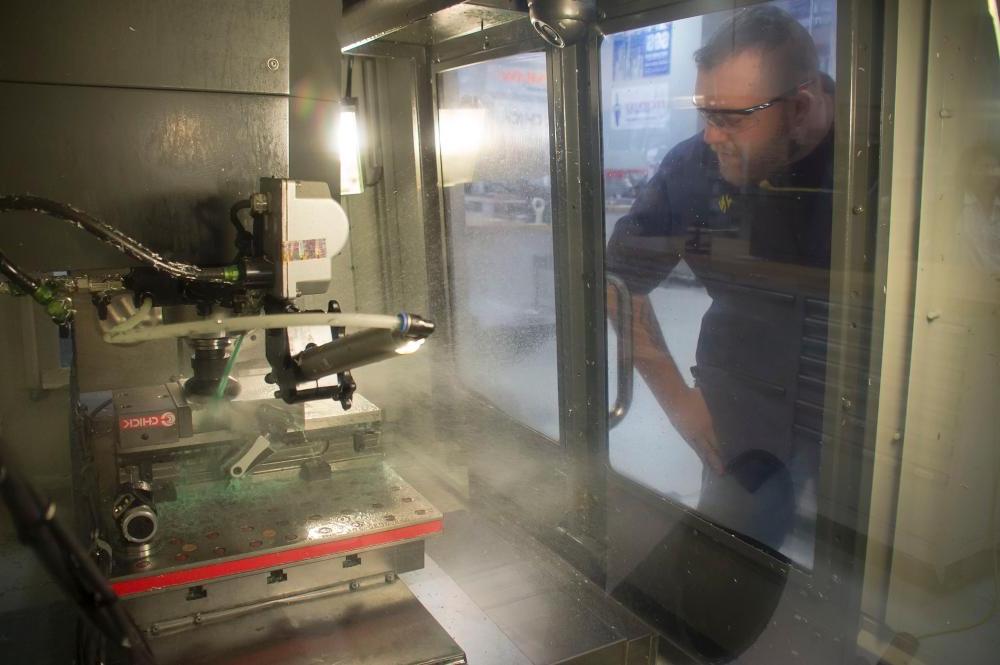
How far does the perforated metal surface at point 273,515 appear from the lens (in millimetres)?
1289

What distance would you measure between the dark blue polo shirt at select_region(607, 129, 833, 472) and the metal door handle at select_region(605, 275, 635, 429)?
40 millimetres

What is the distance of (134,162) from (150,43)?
0.54ft

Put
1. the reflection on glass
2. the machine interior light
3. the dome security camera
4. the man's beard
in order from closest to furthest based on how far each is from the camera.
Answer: the man's beard
the dome security camera
the machine interior light
the reflection on glass

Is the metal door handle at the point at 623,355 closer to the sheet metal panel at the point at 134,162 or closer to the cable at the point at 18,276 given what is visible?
the sheet metal panel at the point at 134,162

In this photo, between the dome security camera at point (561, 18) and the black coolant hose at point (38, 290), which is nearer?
the black coolant hose at point (38, 290)

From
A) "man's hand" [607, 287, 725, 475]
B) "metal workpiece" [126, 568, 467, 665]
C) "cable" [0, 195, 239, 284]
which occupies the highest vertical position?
"cable" [0, 195, 239, 284]

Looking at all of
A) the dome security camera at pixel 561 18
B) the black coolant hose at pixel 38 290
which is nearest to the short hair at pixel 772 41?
the dome security camera at pixel 561 18

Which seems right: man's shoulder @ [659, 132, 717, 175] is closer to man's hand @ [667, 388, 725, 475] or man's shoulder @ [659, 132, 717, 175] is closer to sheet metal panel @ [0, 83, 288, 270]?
man's hand @ [667, 388, 725, 475]

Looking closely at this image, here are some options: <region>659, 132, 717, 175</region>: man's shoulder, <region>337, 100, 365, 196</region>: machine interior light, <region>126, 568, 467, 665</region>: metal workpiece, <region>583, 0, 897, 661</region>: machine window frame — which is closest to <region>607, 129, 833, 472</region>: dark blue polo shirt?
<region>659, 132, 717, 175</region>: man's shoulder

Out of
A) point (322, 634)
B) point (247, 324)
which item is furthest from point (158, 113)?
point (322, 634)

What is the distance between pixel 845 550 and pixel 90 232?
1.66 metres

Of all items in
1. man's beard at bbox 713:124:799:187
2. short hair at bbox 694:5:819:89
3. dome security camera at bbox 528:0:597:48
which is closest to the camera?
short hair at bbox 694:5:819:89

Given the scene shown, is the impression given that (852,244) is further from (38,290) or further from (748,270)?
(38,290)

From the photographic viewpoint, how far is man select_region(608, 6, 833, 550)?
1856mm
